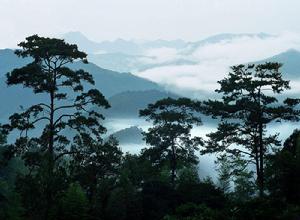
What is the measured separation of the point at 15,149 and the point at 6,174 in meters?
56.1

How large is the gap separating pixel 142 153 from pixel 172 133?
411 centimetres

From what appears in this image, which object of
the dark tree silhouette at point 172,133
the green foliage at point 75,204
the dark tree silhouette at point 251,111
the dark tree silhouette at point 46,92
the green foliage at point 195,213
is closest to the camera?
the green foliage at point 195,213

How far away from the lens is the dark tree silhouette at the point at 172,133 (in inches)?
1828

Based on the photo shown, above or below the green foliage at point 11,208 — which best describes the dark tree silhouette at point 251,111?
above

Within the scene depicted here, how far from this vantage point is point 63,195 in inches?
1129

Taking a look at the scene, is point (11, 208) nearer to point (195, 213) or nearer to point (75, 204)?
point (75, 204)

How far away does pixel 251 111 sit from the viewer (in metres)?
39.7

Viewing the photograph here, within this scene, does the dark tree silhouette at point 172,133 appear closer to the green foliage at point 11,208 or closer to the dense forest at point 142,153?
the dense forest at point 142,153

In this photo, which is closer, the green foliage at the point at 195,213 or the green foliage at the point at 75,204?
the green foliage at the point at 195,213

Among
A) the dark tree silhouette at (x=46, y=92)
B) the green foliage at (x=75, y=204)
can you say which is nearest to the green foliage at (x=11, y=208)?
the dark tree silhouette at (x=46, y=92)

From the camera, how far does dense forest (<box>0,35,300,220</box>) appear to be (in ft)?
89.8

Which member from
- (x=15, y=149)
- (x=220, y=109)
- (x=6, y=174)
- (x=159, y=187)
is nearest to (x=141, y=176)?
(x=220, y=109)

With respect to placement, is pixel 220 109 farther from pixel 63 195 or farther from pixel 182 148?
pixel 63 195

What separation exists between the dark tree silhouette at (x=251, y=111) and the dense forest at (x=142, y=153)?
0.08 meters
